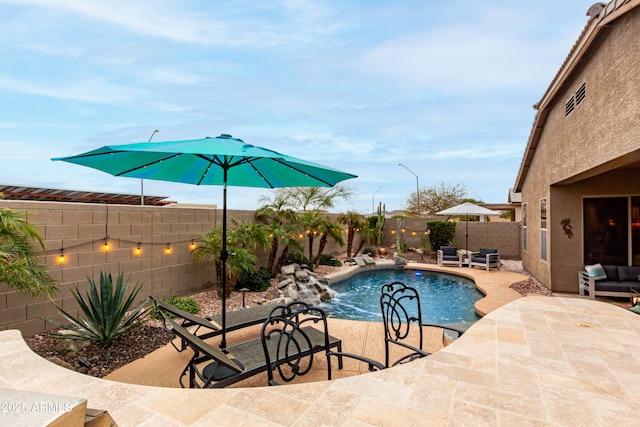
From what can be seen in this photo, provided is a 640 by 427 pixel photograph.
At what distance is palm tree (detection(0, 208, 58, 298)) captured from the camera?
369cm

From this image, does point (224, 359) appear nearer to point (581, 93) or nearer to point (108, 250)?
point (108, 250)

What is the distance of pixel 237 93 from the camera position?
12836 mm

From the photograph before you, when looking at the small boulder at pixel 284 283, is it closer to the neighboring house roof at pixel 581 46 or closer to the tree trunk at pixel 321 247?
the tree trunk at pixel 321 247

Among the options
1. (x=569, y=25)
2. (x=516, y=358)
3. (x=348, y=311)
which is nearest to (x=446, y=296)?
(x=348, y=311)

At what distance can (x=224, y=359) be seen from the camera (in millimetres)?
2801

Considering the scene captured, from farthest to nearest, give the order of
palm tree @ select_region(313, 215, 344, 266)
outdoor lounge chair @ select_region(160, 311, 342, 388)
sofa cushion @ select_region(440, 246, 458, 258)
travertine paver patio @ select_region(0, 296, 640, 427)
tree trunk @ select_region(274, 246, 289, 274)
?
1. sofa cushion @ select_region(440, 246, 458, 258)
2. palm tree @ select_region(313, 215, 344, 266)
3. tree trunk @ select_region(274, 246, 289, 274)
4. outdoor lounge chair @ select_region(160, 311, 342, 388)
5. travertine paver patio @ select_region(0, 296, 640, 427)

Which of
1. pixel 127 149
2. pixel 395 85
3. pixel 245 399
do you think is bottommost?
pixel 245 399

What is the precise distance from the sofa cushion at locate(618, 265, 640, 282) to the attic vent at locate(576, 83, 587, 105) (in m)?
3.99

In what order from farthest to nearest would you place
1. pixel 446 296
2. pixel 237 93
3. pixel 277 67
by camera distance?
pixel 237 93, pixel 277 67, pixel 446 296

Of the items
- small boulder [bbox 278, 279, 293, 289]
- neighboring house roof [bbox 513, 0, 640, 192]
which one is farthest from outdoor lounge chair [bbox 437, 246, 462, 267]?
Answer: small boulder [bbox 278, 279, 293, 289]

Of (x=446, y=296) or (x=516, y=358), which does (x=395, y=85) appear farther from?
(x=516, y=358)

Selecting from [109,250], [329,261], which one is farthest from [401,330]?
[329,261]

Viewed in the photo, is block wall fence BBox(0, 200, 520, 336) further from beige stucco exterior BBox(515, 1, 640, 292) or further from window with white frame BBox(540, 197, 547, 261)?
window with white frame BBox(540, 197, 547, 261)

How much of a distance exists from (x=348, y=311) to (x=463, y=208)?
8.32 metres
